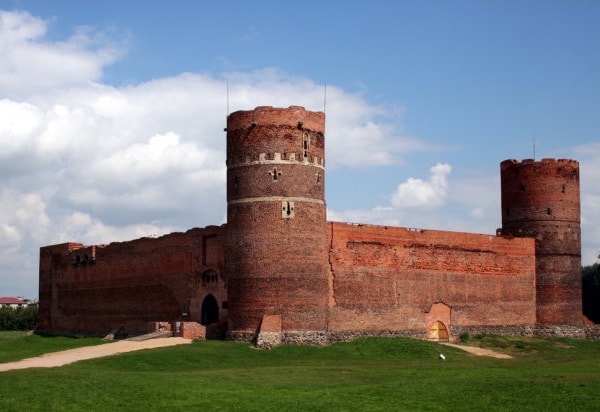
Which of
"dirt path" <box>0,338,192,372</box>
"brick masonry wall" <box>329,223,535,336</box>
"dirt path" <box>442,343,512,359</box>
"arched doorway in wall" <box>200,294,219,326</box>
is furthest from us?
"arched doorway in wall" <box>200,294,219,326</box>

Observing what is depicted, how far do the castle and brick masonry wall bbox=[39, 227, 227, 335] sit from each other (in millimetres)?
103

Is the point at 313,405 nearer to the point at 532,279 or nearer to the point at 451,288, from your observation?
the point at 451,288

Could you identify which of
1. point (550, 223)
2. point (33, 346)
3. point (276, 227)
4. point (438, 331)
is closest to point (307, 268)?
point (276, 227)

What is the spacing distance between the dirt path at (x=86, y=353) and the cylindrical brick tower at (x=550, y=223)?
2239 centimetres

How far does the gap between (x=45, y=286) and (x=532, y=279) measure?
103ft

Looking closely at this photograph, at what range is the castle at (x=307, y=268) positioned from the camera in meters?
38.7

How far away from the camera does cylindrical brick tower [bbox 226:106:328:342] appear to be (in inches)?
1512

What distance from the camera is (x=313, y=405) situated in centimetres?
2173

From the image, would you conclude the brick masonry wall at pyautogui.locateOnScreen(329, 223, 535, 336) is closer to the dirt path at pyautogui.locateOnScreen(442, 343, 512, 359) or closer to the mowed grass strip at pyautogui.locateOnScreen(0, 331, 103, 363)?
the dirt path at pyautogui.locateOnScreen(442, 343, 512, 359)

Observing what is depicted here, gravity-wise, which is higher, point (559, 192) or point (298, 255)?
point (559, 192)

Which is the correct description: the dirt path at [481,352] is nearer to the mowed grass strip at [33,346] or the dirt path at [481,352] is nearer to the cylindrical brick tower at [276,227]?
the cylindrical brick tower at [276,227]

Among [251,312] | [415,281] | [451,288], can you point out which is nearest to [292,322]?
[251,312]

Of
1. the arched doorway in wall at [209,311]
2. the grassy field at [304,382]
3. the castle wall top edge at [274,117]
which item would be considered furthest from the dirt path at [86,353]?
the castle wall top edge at [274,117]

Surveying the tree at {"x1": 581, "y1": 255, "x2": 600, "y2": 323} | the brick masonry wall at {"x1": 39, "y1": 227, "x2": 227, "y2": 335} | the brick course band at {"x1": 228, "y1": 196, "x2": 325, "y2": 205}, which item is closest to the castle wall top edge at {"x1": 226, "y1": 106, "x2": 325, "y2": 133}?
the brick course band at {"x1": 228, "y1": 196, "x2": 325, "y2": 205}
